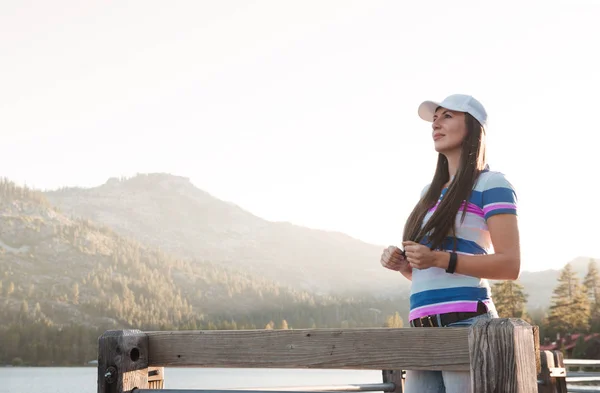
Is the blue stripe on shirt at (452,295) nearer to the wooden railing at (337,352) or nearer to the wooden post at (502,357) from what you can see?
the wooden railing at (337,352)

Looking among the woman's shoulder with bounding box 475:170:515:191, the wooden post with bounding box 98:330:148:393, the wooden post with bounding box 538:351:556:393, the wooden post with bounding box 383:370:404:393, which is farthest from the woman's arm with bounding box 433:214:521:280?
the wooden post with bounding box 538:351:556:393

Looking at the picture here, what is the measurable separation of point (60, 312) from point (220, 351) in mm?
192612

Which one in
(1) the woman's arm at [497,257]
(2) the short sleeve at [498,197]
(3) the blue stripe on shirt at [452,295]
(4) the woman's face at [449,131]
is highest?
(4) the woman's face at [449,131]

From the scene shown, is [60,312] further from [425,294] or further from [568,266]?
[425,294]

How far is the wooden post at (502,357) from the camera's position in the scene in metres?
2.00

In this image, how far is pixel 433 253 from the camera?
2.53 m

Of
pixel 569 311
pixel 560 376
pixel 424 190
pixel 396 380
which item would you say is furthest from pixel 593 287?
pixel 424 190

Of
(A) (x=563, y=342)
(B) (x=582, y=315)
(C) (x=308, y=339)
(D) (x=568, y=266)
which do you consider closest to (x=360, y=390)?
(C) (x=308, y=339)

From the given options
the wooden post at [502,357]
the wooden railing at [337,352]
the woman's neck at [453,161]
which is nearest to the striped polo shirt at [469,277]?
the woman's neck at [453,161]

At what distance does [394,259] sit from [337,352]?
53 cm

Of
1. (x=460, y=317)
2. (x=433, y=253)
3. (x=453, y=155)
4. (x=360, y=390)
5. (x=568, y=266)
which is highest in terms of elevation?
(x=568, y=266)

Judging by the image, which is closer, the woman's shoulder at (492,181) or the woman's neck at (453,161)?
the woman's shoulder at (492,181)

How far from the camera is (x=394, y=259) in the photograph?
8.85 feet

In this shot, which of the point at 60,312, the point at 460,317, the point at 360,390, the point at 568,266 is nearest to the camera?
the point at 460,317
